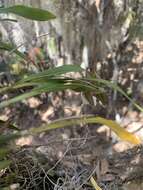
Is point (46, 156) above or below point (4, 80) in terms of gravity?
above

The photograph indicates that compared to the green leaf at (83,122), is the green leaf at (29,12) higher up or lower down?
higher up

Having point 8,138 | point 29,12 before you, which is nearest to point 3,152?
point 8,138

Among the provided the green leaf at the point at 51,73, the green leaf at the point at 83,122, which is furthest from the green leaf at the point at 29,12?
the green leaf at the point at 83,122

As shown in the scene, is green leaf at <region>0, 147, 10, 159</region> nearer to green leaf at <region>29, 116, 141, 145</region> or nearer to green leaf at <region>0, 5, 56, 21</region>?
green leaf at <region>29, 116, 141, 145</region>

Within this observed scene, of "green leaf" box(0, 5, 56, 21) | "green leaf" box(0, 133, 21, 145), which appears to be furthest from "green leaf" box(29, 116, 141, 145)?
"green leaf" box(0, 5, 56, 21)

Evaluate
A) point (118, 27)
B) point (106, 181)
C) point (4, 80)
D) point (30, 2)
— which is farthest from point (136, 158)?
point (4, 80)

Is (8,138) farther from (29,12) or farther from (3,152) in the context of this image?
(29,12)

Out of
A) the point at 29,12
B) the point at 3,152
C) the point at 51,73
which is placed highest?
the point at 29,12

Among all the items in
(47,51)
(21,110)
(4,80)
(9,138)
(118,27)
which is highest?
(9,138)

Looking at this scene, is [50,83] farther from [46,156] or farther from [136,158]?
[136,158]

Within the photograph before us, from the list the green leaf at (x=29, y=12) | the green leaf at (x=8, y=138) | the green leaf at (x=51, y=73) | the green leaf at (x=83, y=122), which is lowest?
the green leaf at (x=8, y=138)

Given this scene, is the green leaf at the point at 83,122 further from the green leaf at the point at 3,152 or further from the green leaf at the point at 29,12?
the green leaf at the point at 29,12
